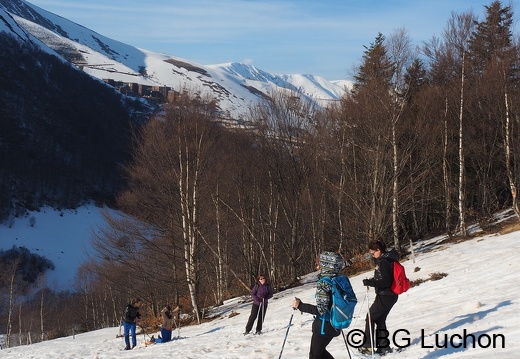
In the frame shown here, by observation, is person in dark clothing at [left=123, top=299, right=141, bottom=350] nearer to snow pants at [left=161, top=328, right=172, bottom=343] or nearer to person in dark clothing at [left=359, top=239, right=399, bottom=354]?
snow pants at [left=161, top=328, right=172, bottom=343]

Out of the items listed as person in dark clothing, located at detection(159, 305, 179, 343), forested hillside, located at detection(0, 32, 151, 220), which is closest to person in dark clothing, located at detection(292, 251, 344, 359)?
person in dark clothing, located at detection(159, 305, 179, 343)

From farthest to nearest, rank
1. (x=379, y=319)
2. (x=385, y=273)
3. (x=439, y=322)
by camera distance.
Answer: (x=439, y=322) → (x=379, y=319) → (x=385, y=273)

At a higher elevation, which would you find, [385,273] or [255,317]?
[385,273]

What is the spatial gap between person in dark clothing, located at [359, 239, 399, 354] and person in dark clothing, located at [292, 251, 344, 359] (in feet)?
4.72

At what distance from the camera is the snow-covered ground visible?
26.2 feet

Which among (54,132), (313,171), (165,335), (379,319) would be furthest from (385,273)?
(54,132)

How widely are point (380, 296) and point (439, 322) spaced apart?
2.75 metres

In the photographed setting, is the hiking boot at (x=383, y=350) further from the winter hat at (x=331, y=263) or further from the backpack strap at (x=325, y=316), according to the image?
the winter hat at (x=331, y=263)

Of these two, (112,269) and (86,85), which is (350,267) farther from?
(86,85)

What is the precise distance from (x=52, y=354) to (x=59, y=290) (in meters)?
62.4

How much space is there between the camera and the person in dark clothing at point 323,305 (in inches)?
243

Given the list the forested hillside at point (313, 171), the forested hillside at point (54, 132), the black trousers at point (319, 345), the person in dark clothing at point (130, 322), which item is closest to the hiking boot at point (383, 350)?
the black trousers at point (319, 345)

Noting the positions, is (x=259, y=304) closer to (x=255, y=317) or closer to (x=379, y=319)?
(x=255, y=317)

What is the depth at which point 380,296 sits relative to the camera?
7.81m
